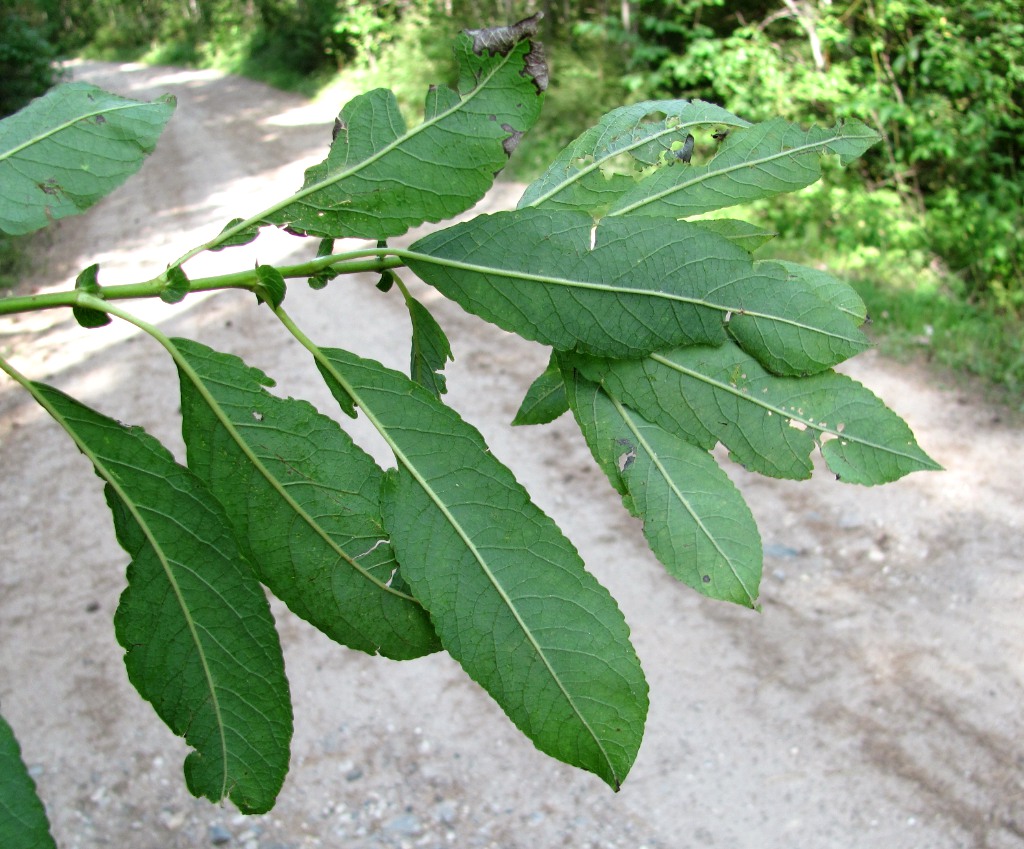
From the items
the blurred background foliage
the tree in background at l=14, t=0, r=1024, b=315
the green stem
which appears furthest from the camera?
the tree in background at l=14, t=0, r=1024, b=315

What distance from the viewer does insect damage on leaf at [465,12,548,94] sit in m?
0.95

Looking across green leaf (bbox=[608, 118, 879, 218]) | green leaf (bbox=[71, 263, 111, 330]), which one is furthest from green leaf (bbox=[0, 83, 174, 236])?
green leaf (bbox=[608, 118, 879, 218])

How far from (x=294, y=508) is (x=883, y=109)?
7.97 meters

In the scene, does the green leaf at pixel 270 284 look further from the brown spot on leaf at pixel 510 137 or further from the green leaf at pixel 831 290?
the green leaf at pixel 831 290

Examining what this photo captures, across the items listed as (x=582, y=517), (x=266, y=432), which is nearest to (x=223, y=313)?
(x=582, y=517)

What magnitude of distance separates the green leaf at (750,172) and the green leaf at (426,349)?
0.26m

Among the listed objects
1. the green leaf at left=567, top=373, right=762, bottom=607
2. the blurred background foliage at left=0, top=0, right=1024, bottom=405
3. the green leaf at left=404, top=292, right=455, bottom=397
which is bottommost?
the blurred background foliage at left=0, top=0, right=1024, bottom=405

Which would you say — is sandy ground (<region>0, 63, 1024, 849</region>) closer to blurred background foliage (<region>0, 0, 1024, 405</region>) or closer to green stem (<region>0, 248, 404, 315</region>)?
blurred background foliage (<region>0, 0, 1024, 405</region>)

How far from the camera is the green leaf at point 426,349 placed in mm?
1091

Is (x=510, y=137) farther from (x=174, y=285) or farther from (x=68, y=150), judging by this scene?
(x=68, y=150)

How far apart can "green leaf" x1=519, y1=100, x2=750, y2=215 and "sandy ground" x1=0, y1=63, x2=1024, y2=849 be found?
3.45 metres

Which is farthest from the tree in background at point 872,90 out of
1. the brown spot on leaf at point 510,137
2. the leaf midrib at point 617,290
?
the brown spot on leaf at point 510,137

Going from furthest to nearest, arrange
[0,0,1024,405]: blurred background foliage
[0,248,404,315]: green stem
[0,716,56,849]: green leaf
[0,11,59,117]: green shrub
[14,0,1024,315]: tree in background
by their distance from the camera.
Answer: [0,11,59,117]: green shrub → [14,0,1024,315]: tree in background → [0,0,1024,405]: blurred background foliage → [0,248,404,315]: green stem → [0,716,56,849]: green leaf

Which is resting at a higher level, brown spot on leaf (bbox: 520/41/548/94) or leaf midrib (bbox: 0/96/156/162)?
leaf midrib (bbox: 0/96/156/162)
